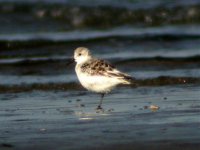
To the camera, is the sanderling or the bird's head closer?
A: the sanderling

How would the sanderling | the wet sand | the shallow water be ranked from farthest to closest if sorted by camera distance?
1. the sanderling
2. the shallow water
3. the wet sand

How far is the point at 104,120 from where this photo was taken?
326 inches

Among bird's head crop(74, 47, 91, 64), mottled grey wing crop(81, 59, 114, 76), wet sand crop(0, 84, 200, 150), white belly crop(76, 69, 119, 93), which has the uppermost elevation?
bird's head crop(74, 47, 91, 64)

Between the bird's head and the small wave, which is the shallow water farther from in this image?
the bird's head

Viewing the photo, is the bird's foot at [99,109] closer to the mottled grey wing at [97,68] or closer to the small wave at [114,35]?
the mottled grey wing at [97,68]

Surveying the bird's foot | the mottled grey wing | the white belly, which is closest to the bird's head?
the mottled grey wing

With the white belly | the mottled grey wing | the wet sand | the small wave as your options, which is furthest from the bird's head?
the small wave

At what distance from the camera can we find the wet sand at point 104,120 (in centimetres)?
683

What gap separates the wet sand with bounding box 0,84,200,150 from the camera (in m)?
6.83

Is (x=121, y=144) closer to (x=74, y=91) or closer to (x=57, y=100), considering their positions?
(x=57, y=100)

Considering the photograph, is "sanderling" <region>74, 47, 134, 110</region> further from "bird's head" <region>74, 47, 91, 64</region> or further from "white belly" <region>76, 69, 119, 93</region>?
"bird's head" <region>74, 47, 91, 64</region>

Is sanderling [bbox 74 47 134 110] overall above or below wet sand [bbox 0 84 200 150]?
above

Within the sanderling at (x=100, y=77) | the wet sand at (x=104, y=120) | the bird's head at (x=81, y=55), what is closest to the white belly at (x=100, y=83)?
the sanderling at (x=100, y=77)

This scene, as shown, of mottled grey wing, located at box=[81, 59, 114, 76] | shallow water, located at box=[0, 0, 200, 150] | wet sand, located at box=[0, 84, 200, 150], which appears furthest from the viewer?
mottled grey wing, located at box=[81, 59, 114, 76]
